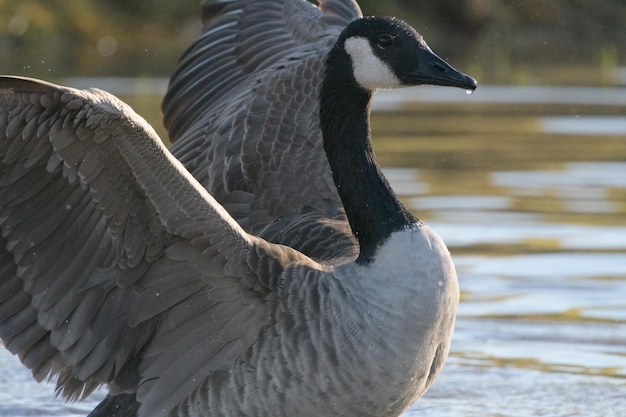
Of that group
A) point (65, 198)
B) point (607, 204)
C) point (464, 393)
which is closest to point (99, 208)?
point (65, 198)

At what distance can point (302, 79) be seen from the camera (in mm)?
8312

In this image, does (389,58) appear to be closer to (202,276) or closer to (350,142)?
(350,142)

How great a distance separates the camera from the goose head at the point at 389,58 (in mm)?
6715

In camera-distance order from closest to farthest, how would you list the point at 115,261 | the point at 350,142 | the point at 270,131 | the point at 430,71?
the point at 115,261, the point at 430,71, the point at 350,142, the point at 270,131

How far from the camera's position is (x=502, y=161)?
636 inches

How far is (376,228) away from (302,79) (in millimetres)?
2041

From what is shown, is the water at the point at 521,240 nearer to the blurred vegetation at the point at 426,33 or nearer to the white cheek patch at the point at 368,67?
the white cheek patch at the point at 368,67

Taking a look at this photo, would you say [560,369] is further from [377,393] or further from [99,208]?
[99,208]

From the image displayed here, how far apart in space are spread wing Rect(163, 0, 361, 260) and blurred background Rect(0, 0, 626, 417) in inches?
60.0

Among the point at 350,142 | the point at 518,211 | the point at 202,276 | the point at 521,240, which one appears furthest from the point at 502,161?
the point at 202,276

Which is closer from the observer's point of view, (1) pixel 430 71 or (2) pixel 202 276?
(2) pixel 202 276

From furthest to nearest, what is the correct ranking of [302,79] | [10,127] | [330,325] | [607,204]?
[607,204]
[302,79]
[330,325]
[10,127]

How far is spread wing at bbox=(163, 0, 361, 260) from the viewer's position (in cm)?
785

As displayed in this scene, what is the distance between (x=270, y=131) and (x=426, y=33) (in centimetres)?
2214
